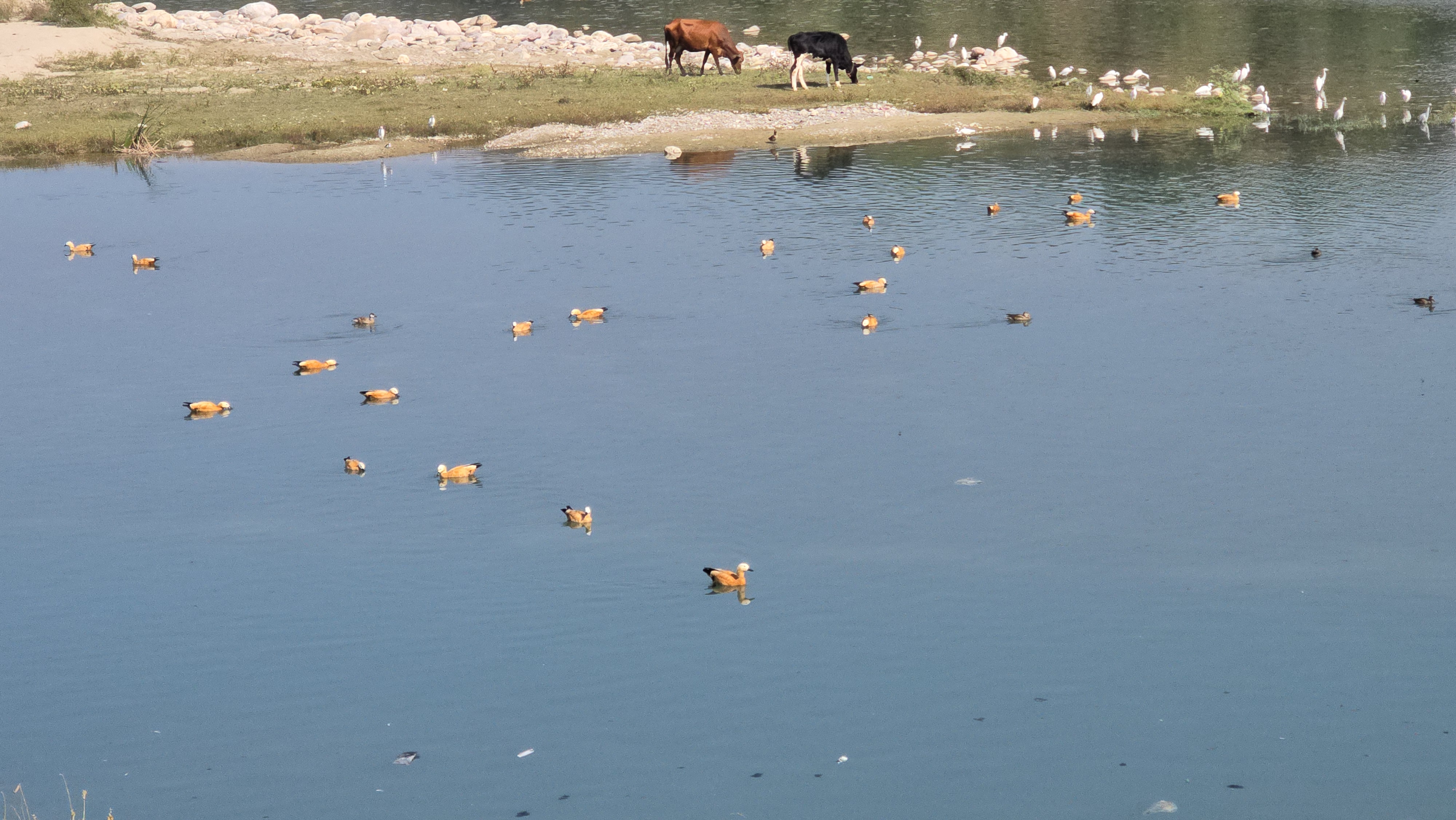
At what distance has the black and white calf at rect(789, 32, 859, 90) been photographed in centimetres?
4706

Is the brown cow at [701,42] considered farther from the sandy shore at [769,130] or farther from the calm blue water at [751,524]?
the calm blue water at [751,524]

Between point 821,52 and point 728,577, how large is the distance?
34915mm

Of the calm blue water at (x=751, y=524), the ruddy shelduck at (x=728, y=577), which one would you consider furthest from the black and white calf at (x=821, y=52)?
the ruddy shelduck at (x=728, y=577)

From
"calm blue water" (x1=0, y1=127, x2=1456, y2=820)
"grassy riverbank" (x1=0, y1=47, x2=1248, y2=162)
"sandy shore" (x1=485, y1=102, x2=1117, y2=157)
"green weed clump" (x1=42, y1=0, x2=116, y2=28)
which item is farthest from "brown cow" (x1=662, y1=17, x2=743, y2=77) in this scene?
"green weed clump" (x1=42, y1=0, x2=116, y2=28)

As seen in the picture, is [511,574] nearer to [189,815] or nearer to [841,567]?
[841,567]

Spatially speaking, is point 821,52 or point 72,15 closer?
point 821,52

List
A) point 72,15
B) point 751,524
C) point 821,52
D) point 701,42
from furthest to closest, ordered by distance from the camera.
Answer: point 72,15, point 701,42, point 821,52, point 751,524

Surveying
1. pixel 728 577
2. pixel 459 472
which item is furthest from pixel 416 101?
pixel 728 577

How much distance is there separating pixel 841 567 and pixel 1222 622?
397 centimetres

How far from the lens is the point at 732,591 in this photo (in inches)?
609

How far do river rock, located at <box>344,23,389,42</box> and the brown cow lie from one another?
61.3 ft

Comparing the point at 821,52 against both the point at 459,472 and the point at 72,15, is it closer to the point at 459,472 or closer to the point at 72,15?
the point at 459,472

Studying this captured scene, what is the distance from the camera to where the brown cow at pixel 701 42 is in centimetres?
5022

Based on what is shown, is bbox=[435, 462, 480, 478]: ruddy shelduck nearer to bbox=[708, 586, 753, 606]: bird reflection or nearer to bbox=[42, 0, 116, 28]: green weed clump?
bbox=[708, 586, 753, 606]: bird reflection
